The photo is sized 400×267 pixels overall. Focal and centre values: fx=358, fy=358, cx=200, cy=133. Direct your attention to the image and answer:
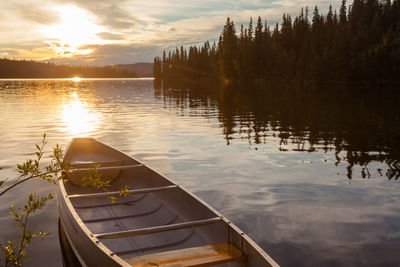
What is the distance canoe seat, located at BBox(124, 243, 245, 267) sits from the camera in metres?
6.09

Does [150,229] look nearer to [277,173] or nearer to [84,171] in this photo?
[84,171]

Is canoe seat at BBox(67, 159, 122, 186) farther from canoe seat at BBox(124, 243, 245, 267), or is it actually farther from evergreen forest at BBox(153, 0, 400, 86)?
evergreen forest at BBox(153, 0, 400, 86)

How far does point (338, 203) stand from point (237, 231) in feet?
19.6

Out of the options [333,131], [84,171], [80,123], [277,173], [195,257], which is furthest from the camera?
[80,123]

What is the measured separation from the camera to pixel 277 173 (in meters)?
14.6

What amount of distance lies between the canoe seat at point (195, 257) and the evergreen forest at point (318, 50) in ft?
308

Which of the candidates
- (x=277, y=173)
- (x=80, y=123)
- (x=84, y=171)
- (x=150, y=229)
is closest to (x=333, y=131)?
(x=277, y=173)

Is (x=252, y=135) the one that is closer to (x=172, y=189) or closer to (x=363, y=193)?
(x=363, y=193)

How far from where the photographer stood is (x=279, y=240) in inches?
346

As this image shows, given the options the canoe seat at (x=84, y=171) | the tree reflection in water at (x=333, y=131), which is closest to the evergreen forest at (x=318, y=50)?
the tree reflection in water at (x=333, y=131)

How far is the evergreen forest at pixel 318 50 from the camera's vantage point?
93062 mm

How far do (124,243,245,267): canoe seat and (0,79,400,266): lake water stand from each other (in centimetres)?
201

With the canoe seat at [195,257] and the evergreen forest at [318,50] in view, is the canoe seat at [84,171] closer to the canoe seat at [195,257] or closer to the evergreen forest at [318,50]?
the canoe seat at [195,257]

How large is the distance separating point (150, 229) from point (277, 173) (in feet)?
28.6
